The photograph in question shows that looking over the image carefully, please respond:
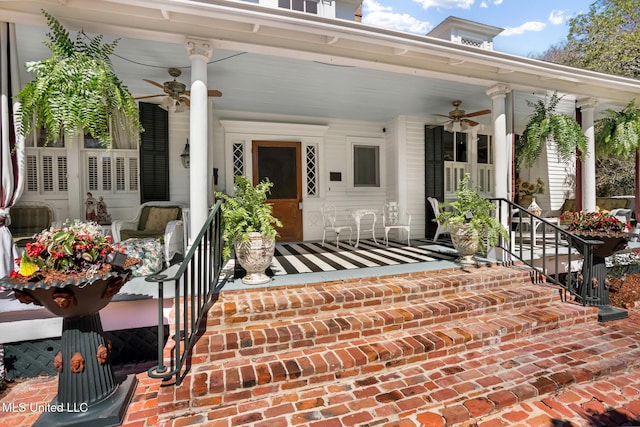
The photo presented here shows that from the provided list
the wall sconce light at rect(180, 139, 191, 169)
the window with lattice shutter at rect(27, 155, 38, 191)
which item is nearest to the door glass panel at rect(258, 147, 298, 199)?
the wall sconce light at rect(180, 139, 191, 169)

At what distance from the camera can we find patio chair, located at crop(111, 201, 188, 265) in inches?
152

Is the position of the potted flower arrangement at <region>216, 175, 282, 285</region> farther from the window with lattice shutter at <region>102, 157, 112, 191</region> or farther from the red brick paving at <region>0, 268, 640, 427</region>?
the window with lattice shutter at <region>102, 157, 112, 191</region>

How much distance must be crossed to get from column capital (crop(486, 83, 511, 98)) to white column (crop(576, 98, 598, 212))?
159 centimetres

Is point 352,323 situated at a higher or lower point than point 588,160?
lower

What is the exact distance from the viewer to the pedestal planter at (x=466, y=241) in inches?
149

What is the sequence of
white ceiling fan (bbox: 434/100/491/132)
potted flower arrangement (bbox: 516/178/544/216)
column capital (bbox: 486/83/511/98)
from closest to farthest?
column capital (bbox: 486/83/511/98), white ceiling fan (bbox: 434/100/491/132), potted flower arrangement (bbox: 516/178/544/216)

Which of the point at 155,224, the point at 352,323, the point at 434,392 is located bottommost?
the point at 434,392

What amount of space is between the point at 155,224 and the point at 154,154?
3.92 feet

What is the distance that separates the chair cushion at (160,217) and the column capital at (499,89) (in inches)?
180

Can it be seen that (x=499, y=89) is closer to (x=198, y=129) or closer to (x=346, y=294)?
Answer: (x=346, y=294)

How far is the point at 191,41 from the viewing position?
9.57 feet

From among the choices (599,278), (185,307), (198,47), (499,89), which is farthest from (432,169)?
(185,307)

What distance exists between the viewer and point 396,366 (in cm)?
239

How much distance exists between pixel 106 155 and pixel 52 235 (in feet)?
11.5
